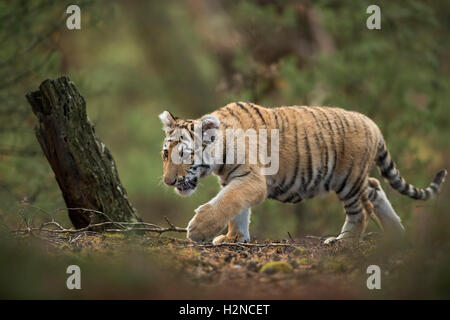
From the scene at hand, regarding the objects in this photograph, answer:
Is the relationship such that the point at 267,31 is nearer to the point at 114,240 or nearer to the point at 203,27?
the point at 203,27

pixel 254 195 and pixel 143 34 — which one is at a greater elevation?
pixel 143 34

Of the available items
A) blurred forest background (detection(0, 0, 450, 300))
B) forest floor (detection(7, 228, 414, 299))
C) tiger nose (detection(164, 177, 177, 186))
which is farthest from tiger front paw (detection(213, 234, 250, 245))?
blurred forest background (detection(0, 0, 450, 300))

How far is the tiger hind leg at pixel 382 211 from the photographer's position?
6998mm

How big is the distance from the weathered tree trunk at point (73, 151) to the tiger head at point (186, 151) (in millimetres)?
796

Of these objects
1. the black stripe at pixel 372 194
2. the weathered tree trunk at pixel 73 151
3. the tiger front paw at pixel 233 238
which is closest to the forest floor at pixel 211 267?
the weathered tree trunk at pixel 73 151

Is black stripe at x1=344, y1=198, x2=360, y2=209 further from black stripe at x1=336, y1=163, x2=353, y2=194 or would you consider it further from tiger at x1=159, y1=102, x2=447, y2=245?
black stripe at x1=336, y1=163, x2=353, y2=194

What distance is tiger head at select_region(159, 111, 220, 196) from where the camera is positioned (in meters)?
5.57

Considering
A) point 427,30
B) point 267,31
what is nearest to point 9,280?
point 267,31

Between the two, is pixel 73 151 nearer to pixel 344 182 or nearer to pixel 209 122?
pixel 209 122

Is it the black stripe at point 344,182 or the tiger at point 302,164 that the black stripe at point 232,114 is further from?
the black stripe at point 344,182

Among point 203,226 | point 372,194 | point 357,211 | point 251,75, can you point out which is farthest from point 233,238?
point 251,75

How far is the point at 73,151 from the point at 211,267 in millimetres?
2179

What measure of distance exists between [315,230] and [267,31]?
4740 mm
